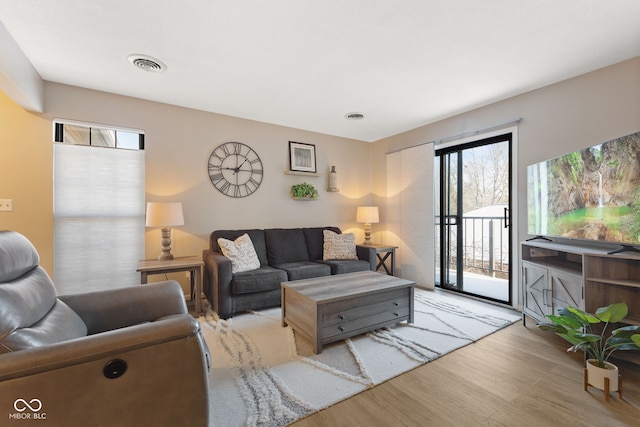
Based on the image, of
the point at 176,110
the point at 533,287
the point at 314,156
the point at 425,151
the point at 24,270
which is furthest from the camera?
the point at 314,156

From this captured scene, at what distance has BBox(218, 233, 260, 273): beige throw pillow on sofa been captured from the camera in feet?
9.98

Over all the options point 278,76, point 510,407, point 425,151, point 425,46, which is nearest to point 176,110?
point 278,76

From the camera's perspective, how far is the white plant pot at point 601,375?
164cm

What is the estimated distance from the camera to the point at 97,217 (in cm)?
299

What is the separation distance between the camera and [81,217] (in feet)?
9.59

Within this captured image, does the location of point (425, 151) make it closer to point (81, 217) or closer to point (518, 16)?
point (518, 16)

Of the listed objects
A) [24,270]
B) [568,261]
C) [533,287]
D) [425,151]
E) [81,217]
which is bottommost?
[533,287]

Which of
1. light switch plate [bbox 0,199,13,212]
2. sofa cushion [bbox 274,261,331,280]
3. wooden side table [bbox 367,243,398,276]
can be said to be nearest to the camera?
light switch plate [bbox 0,199,13,212]

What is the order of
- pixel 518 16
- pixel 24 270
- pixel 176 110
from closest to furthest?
pixel 24 270 < pixel 518 16 < pixel 176 110

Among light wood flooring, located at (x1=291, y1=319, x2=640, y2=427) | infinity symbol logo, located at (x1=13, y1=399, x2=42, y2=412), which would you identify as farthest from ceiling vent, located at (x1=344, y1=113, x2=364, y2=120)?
infinity symbol logo, located at (x1=13, y1=399, x2=42, y2=412)

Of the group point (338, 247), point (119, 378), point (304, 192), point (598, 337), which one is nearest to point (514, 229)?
point (598, 337)

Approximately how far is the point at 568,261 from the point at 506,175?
4.31 feet

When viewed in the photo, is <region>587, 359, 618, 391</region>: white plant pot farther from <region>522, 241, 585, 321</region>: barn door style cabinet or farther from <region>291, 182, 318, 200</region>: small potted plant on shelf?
<region>291, 182, 318, 200</region>: small potted plant on shelf

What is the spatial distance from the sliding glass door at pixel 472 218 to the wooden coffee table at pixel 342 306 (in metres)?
1.60
